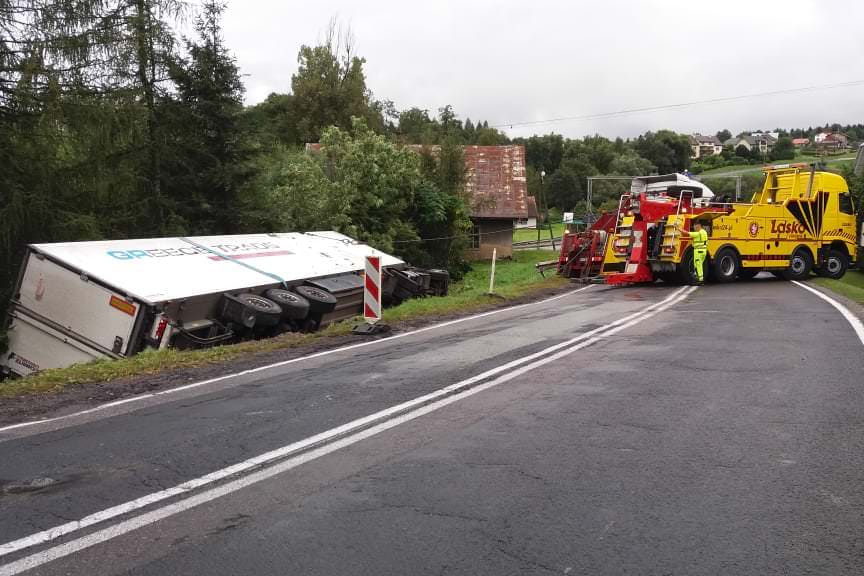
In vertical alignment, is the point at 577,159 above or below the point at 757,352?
above

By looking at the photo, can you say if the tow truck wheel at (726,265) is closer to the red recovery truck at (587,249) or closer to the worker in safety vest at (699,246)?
the worker in safety vest at (699,246)

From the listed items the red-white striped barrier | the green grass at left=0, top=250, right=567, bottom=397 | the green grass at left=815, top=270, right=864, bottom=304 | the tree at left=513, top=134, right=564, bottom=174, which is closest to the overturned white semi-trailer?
the green grass at left=0, top=250, right=567, bottom=397

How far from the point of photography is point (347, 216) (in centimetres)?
2709

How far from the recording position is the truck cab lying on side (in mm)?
20250

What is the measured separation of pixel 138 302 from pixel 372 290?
368 cm

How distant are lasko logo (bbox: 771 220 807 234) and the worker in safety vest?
295cm

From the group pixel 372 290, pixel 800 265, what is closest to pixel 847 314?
pixel 372 290

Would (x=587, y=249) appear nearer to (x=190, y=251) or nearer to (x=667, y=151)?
(x=190, y=251)

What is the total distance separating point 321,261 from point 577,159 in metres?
84.8

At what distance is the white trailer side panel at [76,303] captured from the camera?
11.6 meters

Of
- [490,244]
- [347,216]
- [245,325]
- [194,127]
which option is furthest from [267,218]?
[490,244]

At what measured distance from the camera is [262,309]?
13148 millimetres

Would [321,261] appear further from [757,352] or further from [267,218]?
[757,352]

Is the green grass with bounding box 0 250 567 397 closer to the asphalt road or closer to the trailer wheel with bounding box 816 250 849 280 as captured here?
the asphalt road
